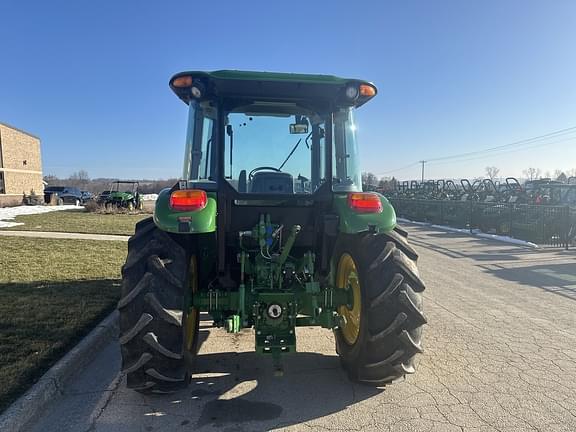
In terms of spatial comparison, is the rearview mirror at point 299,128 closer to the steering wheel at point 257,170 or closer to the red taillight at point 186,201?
the steering wheel at point 257,170

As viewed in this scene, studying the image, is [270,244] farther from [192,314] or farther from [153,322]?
[153,322]

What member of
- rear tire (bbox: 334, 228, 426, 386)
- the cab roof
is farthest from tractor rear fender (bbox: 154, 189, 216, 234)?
rear tire (bbox: 334, 228, 426, 386)

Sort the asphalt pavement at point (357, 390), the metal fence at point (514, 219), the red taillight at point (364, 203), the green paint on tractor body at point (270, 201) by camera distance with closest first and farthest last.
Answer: the asphalt pavement at point (357, 390), the green paint on tractor body at point (270, 201), the red taillight at point (364, 203), the metal fence at point (514, 219)

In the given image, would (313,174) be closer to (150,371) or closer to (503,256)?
(150,371)

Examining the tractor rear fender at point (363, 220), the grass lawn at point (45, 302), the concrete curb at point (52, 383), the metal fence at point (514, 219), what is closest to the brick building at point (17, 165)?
the grass lawn at point (45, 302)

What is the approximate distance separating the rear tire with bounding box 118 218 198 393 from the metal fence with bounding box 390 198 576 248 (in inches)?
502

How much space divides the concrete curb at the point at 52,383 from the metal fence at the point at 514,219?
42.1ft

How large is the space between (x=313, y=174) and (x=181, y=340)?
77.6 inches

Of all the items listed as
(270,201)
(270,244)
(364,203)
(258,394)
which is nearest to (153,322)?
(258,394)

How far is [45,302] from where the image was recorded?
5648 mm

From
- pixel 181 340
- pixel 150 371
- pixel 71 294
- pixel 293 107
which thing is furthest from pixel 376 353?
pixel 71 294

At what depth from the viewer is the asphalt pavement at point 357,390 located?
10.2 feet

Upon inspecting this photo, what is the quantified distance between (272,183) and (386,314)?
5.16 ft

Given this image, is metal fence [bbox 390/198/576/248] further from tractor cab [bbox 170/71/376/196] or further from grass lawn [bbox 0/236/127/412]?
grass lawn [bbox 0/236/127/412]
